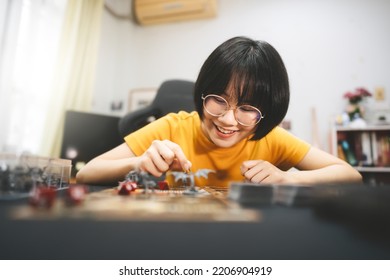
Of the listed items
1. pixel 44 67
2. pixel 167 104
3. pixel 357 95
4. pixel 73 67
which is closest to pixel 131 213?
pixel 167 104

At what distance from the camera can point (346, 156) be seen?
1.91 m

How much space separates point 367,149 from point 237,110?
1.77 meters

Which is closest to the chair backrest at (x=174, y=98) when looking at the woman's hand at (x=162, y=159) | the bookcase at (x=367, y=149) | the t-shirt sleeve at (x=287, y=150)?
the t-shirt sleeve at (x=287, y=150)

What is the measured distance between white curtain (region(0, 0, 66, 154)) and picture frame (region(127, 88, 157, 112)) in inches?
36.5

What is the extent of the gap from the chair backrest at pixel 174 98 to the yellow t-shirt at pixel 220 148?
42 cm

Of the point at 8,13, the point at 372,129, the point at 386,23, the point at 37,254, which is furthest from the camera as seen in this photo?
the point at 386,23

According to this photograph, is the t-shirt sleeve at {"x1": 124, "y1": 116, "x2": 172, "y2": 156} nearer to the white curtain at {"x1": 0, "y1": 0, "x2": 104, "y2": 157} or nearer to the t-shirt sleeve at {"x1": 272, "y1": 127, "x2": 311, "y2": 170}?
the t-shirt sleeve at {"x1": 272, "y1": 127, "x2": 311, "y2": 170}

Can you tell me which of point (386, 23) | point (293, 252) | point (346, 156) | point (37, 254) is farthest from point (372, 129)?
point (37, 254)

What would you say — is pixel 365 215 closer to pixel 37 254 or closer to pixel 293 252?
pixel 293 252

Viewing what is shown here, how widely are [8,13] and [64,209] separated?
4.56 ft

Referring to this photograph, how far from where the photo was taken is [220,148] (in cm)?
79

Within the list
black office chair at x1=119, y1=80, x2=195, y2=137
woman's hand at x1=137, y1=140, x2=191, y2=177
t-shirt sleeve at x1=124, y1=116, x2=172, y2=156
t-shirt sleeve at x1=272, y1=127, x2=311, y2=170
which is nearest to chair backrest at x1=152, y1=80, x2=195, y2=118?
black office chair at x1=119, y1=80, x2=195, y2=137

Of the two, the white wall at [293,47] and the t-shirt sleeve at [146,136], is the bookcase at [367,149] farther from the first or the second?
the t-shirt sleeve at [146,136]

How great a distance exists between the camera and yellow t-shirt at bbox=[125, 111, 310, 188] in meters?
0.79
